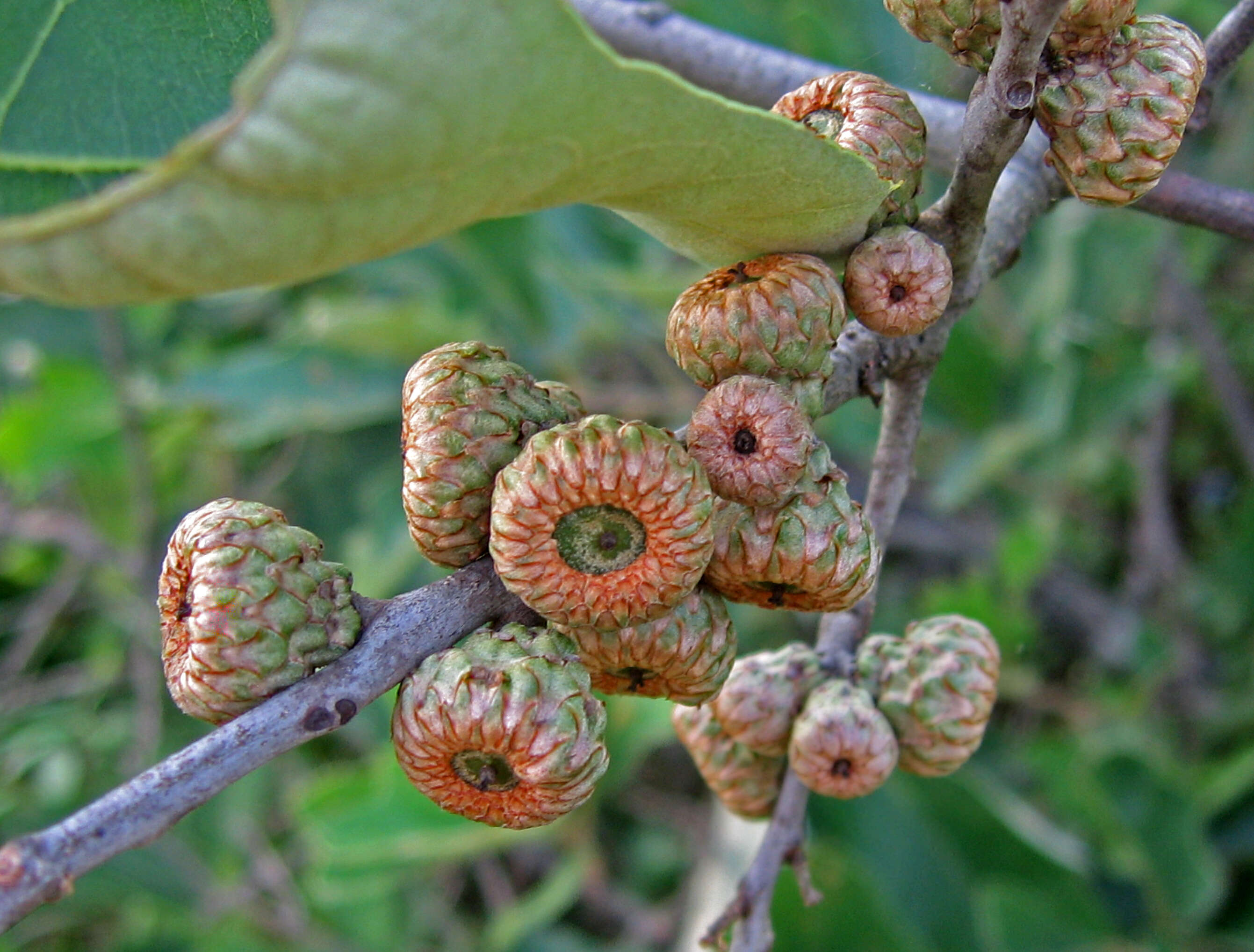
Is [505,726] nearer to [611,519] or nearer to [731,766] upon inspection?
[611,519]

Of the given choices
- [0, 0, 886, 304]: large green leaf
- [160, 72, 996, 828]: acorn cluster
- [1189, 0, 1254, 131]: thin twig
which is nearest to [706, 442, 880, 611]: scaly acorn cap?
[160, 72, 996, 828]: acorn cluster

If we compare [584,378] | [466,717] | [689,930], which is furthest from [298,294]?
[466,717]

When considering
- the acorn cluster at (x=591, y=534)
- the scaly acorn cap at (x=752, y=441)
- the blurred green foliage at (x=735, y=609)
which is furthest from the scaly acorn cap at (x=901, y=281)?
the blurred green foliage at (x=735, y=609)

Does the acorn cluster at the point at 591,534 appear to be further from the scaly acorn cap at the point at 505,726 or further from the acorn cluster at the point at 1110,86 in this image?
the acorn cluster at the point at 1110,86

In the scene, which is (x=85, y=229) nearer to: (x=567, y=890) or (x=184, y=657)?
(x=184, y=657)

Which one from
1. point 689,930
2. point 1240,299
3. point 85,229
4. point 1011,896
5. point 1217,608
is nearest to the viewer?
point 85,229

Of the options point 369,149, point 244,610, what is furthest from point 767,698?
point 369,149

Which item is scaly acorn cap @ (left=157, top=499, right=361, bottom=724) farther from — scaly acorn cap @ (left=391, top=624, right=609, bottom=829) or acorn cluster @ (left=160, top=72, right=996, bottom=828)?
scaly acorn cap @ (left=391, top=624, right=609, bottom=829)
